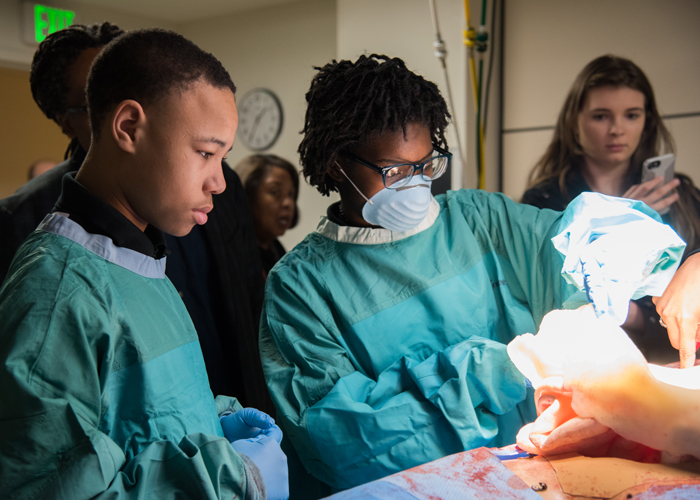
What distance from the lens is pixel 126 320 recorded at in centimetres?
85

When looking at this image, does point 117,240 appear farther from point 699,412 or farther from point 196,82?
point 699,412

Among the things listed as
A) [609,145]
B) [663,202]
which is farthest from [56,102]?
[663,202]

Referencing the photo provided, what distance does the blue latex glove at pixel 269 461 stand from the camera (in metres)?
0.91

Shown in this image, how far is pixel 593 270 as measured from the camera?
3.42 ft

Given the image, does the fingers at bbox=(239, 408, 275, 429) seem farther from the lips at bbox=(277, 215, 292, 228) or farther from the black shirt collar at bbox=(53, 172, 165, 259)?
the lips at bbox=(277, 215, 292, 228)

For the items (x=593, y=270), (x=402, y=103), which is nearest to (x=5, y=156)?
(x=402, y=103)

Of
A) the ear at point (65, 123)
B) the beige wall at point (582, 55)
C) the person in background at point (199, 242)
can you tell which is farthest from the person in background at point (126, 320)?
the beige wall at point (582, 55)

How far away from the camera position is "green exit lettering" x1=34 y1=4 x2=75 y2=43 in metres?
4.27

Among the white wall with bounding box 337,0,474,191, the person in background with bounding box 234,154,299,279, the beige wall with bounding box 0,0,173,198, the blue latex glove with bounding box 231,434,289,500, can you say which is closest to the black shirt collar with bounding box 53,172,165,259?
the blue latex glove with bounding box 231,434,289,500

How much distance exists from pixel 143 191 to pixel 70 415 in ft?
1.22

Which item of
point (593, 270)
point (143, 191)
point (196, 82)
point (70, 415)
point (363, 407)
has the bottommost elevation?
point (363, 407)

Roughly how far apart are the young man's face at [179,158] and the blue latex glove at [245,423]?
0.38 m

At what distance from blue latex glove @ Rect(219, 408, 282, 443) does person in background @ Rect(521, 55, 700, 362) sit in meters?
1.39

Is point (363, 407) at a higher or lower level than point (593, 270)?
lower
